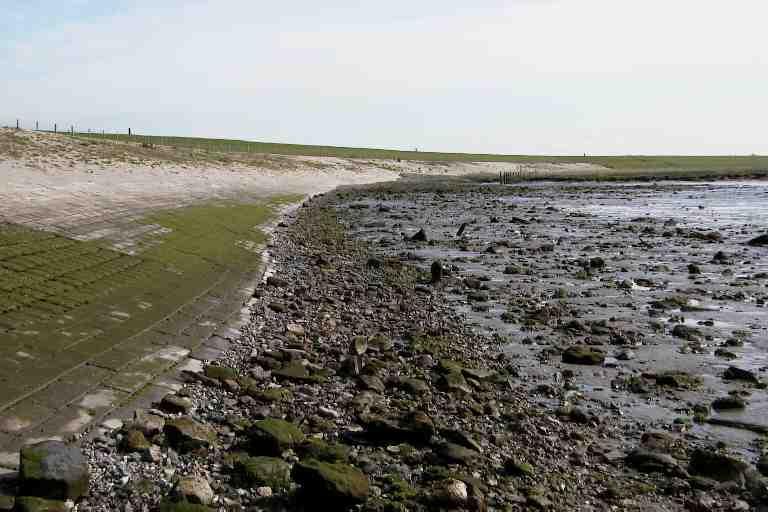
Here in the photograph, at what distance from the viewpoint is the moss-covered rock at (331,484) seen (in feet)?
27.3

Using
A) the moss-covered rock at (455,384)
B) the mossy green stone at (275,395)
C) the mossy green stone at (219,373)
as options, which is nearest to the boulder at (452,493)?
the mossy green stone at (275,395)

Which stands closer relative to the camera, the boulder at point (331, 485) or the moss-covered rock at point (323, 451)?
the boulder at point (331, 485)

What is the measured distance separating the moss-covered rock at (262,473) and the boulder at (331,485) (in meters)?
0.19

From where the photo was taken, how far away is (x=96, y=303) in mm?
15406

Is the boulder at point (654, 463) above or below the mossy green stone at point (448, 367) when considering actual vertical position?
below

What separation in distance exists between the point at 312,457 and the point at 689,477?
5161mm

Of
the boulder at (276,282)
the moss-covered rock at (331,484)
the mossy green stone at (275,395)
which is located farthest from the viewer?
the boulder at (276,282)

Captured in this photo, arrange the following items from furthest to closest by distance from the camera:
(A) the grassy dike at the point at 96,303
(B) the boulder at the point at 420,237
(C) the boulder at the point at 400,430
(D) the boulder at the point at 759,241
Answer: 1. (B) the boulder at the point at 420,237
2. (D) the boulder at the point at 759,241
3. (A) the grassy dike at the point at 96,303
4. (C) the boulder at the point at 400,430

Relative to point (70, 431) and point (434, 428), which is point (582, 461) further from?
point (70, 431)

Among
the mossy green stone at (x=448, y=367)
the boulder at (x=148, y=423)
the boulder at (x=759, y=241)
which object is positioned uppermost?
the boulder at (x=759, y=241)

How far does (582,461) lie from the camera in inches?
414

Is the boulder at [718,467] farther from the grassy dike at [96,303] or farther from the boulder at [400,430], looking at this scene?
the grassy dike at [96,303]

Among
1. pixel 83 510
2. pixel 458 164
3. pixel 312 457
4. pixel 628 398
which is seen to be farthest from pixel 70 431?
pixel 458 164

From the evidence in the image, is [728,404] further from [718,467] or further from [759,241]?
[759,241]
